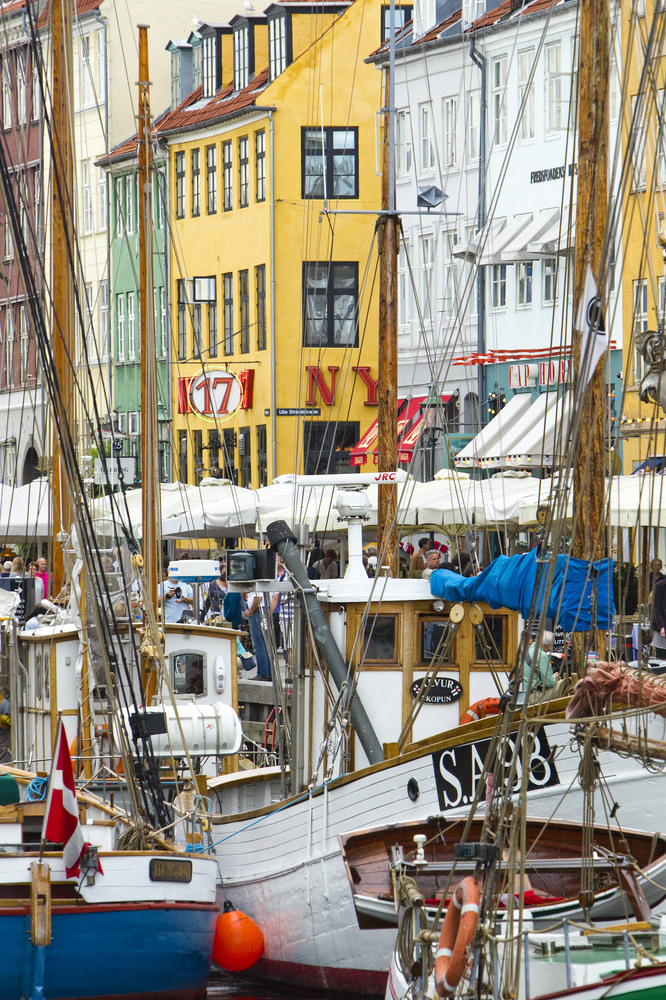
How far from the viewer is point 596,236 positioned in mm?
12922

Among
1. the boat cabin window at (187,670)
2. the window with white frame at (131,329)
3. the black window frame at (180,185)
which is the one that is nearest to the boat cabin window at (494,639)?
the boat cabin window at (187,670)

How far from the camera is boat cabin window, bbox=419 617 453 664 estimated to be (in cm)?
1555

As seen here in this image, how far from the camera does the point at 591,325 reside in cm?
1007

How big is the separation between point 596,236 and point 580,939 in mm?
5402

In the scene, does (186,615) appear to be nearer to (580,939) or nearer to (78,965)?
(78,965)

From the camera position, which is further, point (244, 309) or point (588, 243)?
point (244, 309)

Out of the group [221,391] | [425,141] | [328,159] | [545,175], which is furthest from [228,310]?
[545,175]

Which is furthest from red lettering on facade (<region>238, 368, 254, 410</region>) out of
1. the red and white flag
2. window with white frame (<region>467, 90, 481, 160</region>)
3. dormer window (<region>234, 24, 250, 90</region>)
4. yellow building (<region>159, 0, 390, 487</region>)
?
the red and white flag

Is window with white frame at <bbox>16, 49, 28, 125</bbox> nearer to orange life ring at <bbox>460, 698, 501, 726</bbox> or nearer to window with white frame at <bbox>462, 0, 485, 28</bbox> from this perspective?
orange life ring at <bbox>460, 698, 501, 726</bbox>

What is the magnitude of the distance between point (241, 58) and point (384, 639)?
40.0 meters

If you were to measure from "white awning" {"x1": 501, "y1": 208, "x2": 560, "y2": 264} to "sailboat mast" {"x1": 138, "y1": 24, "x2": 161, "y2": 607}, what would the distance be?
19.7 metres

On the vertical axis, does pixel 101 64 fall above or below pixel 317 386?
above

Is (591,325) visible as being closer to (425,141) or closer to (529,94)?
(529,94)

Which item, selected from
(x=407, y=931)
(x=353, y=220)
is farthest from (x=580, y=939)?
(x=353, y=220)
